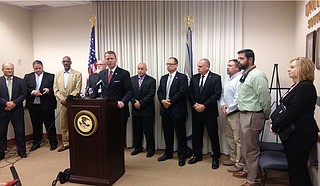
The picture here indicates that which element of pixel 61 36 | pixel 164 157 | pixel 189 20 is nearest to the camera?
pixel 164 157

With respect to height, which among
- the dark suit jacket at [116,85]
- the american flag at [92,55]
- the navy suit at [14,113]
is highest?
the american flag at [92,55]

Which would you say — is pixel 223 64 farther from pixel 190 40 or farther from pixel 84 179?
pixel 84 179

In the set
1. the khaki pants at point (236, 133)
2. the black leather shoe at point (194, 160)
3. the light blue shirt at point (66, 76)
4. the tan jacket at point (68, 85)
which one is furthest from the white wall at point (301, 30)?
the light blue shirt at point (66, 76)

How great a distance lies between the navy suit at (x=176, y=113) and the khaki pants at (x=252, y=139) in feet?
4.13

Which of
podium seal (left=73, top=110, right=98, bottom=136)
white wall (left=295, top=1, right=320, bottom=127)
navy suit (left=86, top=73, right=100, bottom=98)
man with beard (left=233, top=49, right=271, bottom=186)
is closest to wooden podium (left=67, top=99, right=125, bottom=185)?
podium seal (left=73, top=110, right=98, bottom=136)

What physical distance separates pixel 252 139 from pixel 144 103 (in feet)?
6.33

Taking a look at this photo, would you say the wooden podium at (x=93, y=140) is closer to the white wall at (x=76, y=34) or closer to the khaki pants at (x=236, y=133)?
the khaki pants at (x=236, y=133)

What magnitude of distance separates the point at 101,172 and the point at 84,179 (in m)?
0.26

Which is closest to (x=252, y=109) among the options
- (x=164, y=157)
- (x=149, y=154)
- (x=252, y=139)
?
(x=252, y=139)

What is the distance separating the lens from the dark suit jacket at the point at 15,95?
4422 mm

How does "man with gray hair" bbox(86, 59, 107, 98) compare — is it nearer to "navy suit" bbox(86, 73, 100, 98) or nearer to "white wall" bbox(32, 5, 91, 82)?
"navy suit" bbox(86, 73, 100, 98)

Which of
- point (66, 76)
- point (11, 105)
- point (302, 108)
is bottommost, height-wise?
point (11, 105)

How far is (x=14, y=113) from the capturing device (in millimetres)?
4516

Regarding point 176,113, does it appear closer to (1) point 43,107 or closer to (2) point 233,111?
(2) point 233,111
